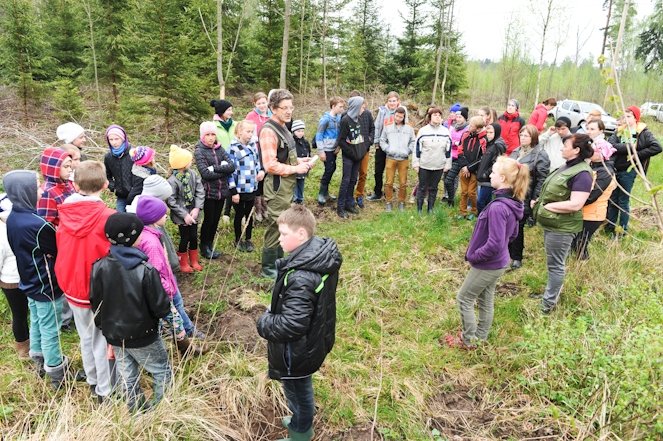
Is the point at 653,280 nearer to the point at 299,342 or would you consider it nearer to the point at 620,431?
the point at 620,431

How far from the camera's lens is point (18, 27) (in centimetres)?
1047

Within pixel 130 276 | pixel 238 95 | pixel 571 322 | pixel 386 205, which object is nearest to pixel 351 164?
pixel 386 205

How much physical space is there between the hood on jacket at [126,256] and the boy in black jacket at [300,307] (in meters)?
0.89

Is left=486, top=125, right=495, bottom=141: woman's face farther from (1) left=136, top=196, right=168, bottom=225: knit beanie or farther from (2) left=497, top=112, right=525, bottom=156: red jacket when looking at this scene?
(1) left=136, top=196, right=168, bottom=225: knit beanie

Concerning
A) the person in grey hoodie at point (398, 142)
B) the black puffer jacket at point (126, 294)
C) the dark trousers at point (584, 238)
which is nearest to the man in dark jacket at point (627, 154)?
the dark trousers at point (584, 238)

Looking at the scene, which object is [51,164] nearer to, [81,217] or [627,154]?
[81,217]

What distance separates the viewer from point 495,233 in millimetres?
3580

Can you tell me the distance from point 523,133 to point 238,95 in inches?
543

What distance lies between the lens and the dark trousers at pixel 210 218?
539cm

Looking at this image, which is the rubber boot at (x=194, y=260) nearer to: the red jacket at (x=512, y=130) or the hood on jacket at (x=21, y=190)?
the hood on jacket at (x=21, y=190)

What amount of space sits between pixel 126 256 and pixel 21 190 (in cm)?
122

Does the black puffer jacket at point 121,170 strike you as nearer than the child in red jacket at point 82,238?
No

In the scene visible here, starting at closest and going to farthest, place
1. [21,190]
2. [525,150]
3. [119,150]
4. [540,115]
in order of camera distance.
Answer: [21,190] < [119,150] < [525,150] < [540,115]

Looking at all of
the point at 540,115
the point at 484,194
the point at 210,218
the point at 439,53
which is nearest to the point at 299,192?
the point at 210,218
